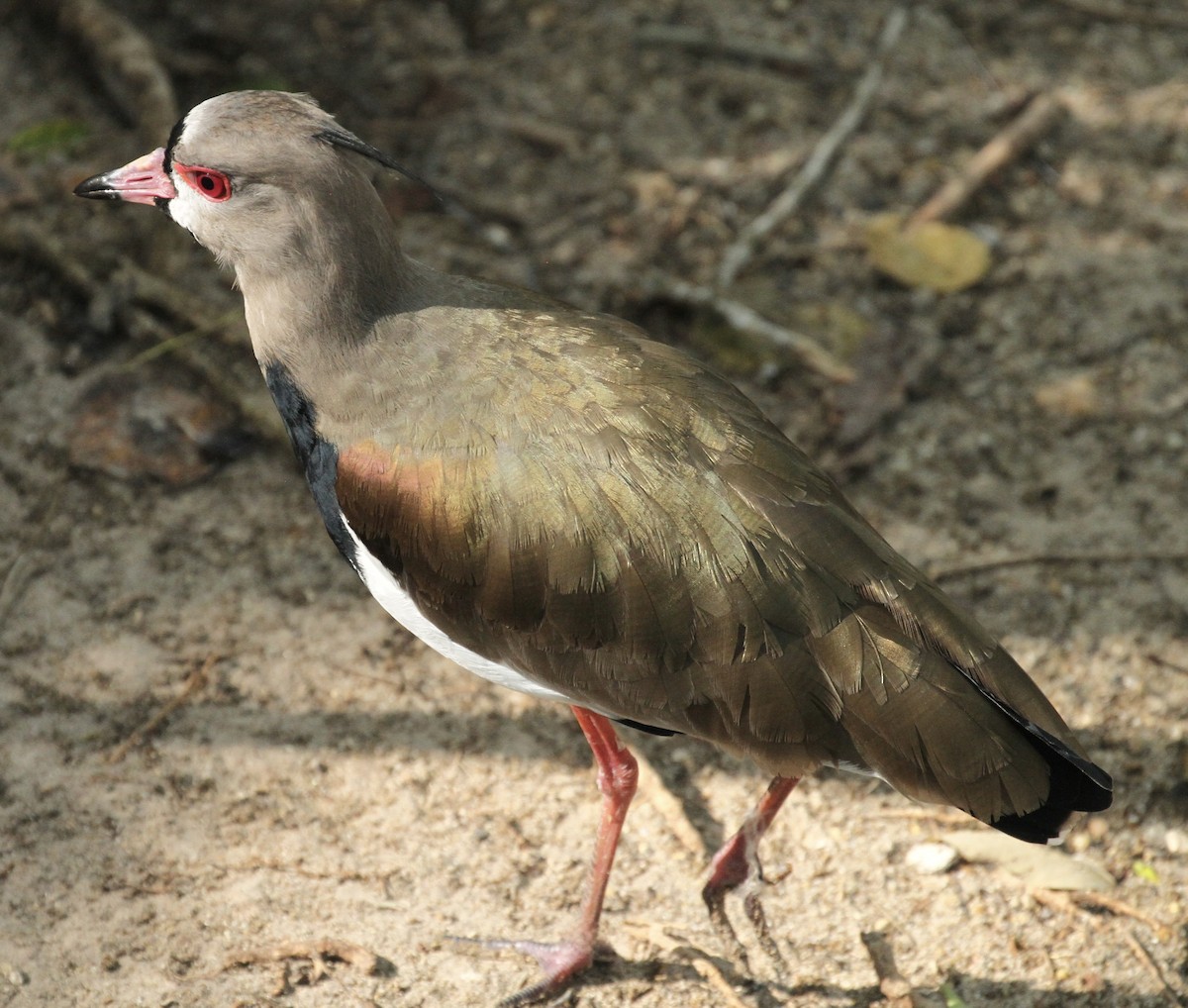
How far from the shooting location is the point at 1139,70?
596 centimetres

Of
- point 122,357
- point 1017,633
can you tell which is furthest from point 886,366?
point 122,357

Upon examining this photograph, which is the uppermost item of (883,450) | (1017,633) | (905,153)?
(905,153)

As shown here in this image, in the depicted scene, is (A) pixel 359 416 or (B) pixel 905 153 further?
(B) pixel 905 153

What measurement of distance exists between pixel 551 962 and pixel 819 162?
139 inches

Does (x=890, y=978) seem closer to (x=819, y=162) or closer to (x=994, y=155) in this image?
(x=819, y=162)

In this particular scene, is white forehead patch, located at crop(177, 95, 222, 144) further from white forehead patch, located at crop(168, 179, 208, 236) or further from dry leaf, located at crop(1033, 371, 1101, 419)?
dry leaf, located at crop(1033, 371, 1101, 419)

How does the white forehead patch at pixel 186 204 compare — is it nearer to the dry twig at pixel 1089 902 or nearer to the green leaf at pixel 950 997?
the green leaf at pixel 950 997

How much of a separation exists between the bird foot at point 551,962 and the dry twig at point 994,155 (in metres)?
3.23

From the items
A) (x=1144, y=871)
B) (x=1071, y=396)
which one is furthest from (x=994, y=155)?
(x=1144, y=871)

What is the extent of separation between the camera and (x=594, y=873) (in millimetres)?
3537

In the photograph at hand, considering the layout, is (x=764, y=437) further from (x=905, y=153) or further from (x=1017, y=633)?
(x=905, y=153)

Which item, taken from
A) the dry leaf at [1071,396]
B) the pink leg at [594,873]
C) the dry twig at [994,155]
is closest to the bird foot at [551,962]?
the pink leg at [594,873]

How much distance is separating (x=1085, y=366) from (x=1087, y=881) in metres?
2.07

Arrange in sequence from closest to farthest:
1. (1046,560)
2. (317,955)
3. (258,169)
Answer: (258,169), (317,955), (1046,560)
